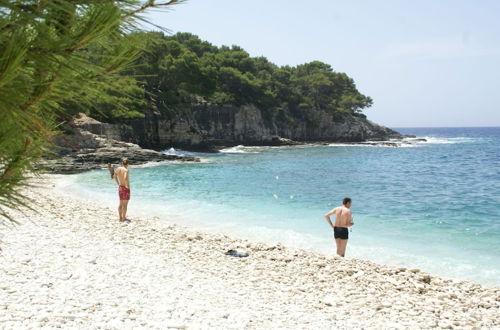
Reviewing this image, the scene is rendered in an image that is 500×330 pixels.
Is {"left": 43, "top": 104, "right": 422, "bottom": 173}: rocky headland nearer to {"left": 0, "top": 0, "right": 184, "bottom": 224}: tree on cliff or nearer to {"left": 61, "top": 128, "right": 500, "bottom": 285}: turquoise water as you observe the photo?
{"left": 61, "top": 128, "right": 500, "bottom": 285}: turquoise water

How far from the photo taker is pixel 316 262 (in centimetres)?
798

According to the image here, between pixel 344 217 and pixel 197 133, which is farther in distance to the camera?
pixel 197 133

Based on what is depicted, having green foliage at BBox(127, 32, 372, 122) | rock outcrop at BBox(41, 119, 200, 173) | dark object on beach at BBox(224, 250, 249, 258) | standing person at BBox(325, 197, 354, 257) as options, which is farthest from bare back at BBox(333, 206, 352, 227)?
green foliage at BBox(127, 32, 372, 122)

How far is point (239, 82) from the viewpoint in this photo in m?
58.6

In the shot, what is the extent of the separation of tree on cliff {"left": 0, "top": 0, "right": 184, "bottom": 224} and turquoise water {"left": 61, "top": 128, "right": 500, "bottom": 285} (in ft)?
27.5

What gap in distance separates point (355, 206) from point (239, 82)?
44663 mm

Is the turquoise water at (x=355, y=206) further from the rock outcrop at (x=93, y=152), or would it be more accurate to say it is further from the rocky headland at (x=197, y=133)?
the rocky headland at (x=197, y=133)

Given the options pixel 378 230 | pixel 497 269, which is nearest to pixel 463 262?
pixel 497 269

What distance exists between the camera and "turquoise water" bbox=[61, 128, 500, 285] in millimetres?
10180

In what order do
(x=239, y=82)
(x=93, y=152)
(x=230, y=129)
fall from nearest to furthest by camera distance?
(x=93, y=152) → (x=230, y=129) → (x=239, y=82)

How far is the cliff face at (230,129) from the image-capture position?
4168 centimetres

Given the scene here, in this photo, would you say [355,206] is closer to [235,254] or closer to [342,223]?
[342,223]

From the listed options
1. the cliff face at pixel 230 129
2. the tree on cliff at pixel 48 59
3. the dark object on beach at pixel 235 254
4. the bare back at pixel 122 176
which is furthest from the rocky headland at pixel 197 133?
the tree on cliff at pixel 48 59

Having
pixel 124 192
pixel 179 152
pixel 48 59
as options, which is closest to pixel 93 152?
pixel 179 152
